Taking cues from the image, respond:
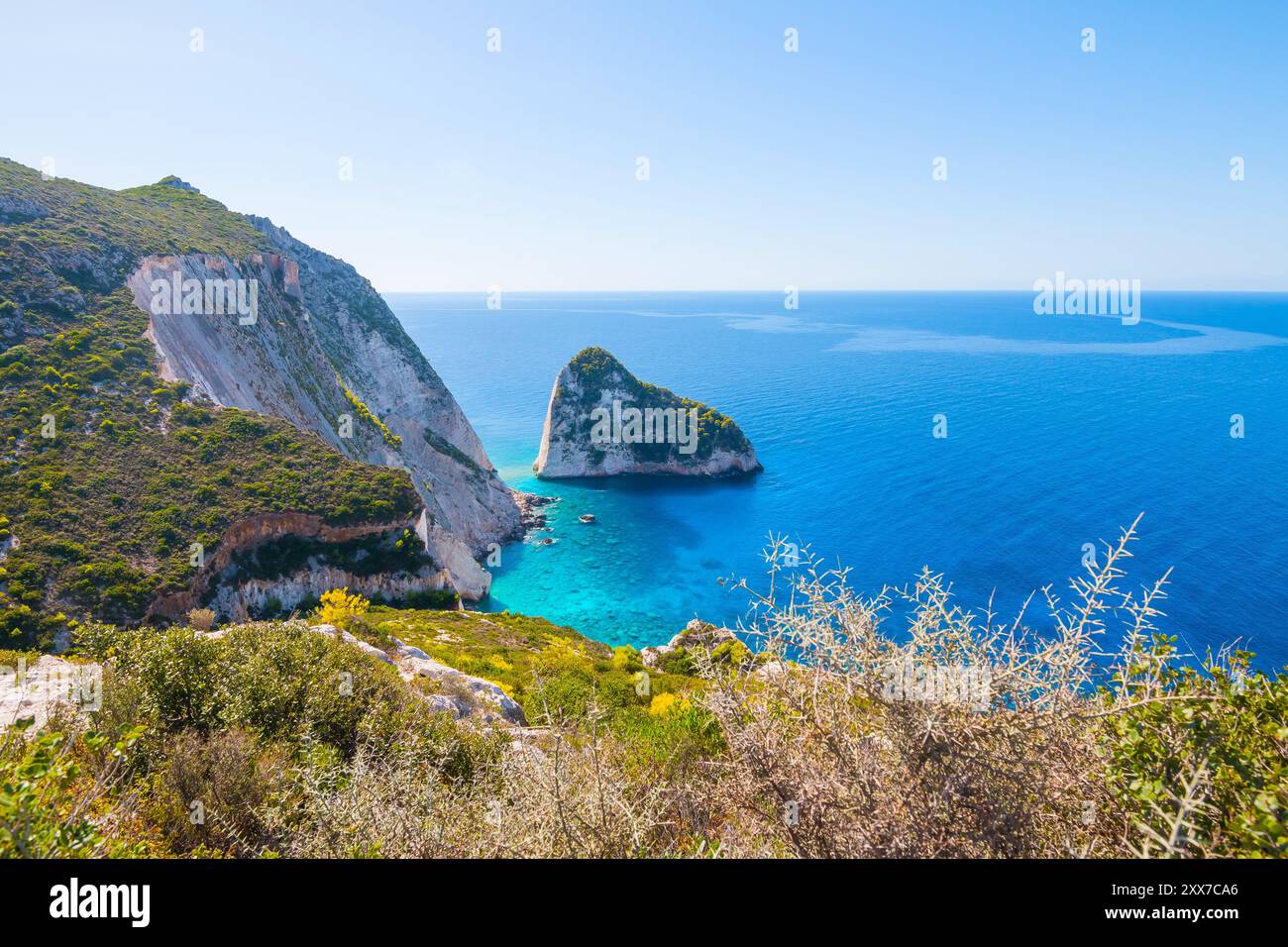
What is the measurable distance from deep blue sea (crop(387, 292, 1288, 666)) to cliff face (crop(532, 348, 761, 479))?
3.56 meters

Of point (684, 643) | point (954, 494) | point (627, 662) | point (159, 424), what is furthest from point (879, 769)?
point (954, 494)

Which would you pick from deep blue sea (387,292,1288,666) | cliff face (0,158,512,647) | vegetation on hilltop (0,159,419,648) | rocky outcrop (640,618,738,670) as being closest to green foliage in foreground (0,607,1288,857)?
vegetation on hilltop (0,159,419,648)

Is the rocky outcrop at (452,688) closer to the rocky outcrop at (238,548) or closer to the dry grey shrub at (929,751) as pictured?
the rocky outcrop at (238,548)

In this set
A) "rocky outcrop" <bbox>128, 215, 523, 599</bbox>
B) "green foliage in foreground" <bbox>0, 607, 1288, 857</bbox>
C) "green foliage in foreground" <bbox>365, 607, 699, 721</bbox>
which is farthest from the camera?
"rocky outcrop" <bbox>128, 215, 523, 599</bbox>

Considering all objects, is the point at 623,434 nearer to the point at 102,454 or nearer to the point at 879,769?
the point at 102,454

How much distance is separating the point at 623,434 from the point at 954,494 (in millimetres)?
43027

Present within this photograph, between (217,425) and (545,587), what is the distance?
1093 inches

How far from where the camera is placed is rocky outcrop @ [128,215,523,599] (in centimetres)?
3819

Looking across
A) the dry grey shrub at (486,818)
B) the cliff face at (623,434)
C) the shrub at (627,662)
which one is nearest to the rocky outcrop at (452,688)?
the dry grey shrub at (486,818)

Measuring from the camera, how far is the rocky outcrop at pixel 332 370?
38.2 m

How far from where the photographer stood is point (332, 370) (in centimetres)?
5438

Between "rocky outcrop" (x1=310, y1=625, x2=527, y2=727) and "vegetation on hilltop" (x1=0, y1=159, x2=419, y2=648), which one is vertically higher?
"vegetation on hilltop" (x1=0, y1=159, x2=419, y2=648)

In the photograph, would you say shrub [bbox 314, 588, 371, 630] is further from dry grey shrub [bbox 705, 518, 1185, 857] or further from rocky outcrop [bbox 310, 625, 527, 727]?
dry grey shrub [bbox 705, 518, 1185, 857]
